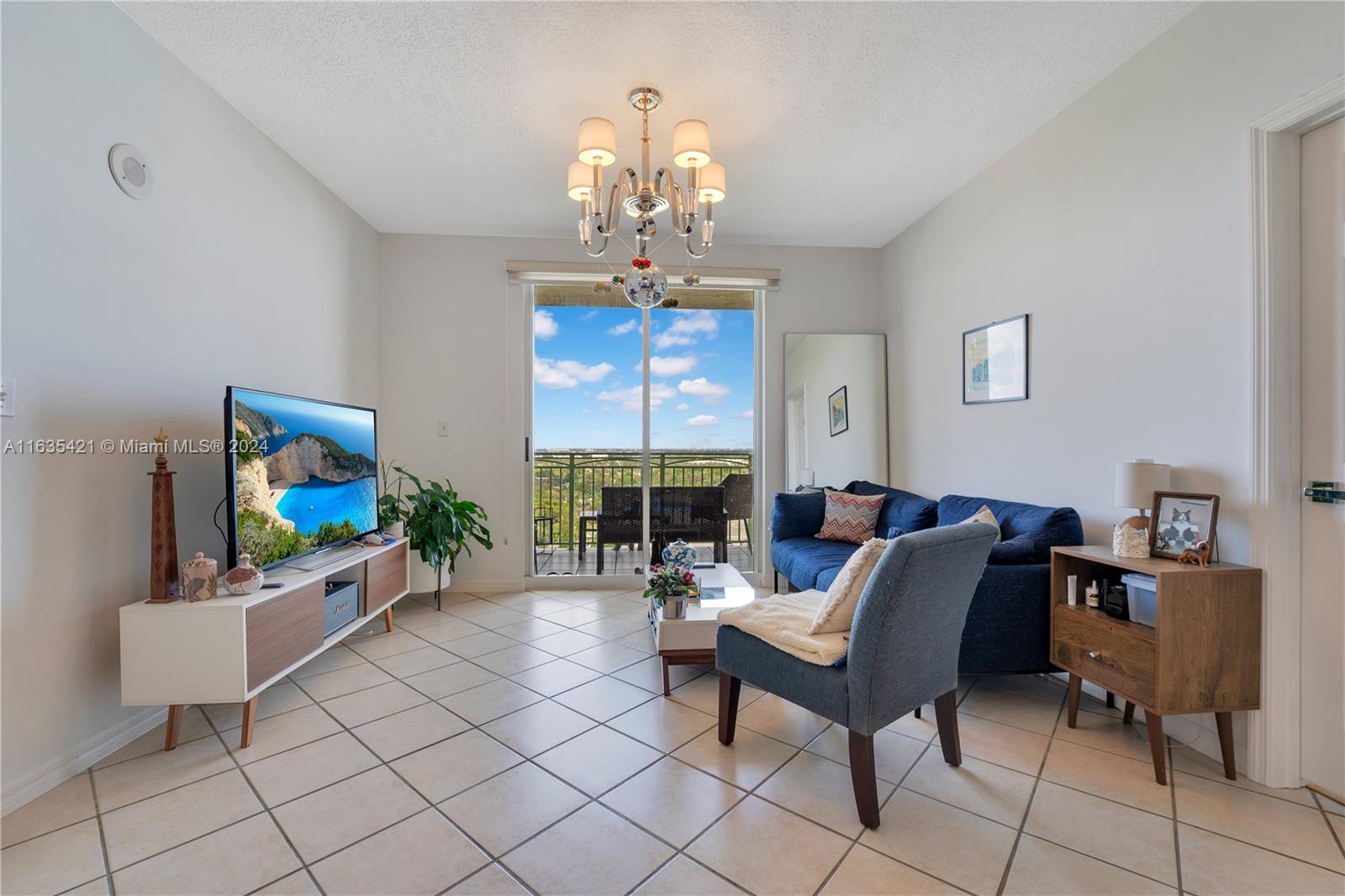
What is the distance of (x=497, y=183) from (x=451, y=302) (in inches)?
44.4

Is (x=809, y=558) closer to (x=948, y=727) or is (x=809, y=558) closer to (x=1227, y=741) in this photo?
(x=948, y=727)

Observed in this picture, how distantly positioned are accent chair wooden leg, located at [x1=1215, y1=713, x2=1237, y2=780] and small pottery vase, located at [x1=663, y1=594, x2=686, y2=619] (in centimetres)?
182

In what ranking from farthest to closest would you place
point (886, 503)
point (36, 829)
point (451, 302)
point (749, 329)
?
point (749, 329)
point (451, 302)
point (886, 503)
point (36, 829)

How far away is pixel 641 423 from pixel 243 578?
9.18 ft

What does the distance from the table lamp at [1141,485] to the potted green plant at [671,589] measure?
5.45ft

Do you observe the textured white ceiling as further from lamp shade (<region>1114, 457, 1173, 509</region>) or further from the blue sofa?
the blue sofa

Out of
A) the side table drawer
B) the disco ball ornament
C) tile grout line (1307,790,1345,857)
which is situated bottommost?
tile grout line (1307,790,1345,857)

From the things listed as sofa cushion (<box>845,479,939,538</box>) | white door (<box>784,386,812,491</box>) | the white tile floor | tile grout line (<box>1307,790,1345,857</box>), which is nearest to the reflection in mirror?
white door (<box>784,386,812,491</box>)

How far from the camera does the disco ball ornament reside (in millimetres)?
2609

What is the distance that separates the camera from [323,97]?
259 centimetres

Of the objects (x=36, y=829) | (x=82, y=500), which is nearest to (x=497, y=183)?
(x=82, y=500)

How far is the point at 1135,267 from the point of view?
2.35 m

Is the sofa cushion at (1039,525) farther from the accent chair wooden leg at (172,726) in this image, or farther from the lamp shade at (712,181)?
the accent chair wooden leg at (172,726)

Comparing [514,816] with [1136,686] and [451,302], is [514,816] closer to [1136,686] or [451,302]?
[1136,686]
